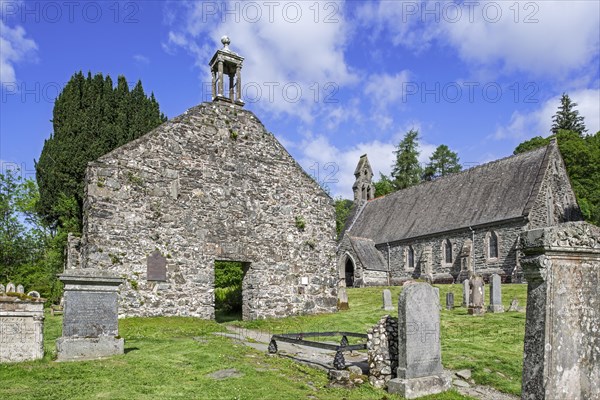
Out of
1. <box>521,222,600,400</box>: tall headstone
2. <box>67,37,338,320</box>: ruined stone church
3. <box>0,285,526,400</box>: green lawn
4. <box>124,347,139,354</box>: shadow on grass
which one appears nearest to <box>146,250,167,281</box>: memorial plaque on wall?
<box>67,37,338,320</box>: ruined stone church

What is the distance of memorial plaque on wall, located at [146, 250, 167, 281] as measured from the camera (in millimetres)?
16844

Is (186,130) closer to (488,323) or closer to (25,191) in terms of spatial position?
(488,323)

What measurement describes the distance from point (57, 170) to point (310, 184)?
62.4 ft

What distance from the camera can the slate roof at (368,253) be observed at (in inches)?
1511

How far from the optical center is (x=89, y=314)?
10.5 m

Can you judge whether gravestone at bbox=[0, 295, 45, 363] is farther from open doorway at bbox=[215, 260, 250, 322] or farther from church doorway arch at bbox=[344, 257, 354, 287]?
church doorway arch at bbox=[344, 257, 354, 287]

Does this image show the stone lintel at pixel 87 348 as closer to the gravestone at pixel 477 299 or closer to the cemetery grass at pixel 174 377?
the cemetery grass at pixel 174 377

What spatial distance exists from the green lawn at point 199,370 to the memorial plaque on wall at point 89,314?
26.6 inches

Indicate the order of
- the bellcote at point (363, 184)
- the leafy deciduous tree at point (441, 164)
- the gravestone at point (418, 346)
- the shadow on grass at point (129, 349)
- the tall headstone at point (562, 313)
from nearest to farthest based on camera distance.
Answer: the tall headstone at point (562, 313) < the gravestone at point (418, 346) < the shadow on grass at point (129, 349) < the bellcote at point (363, 184) < the leafy deciduous tree at point (441, 164)

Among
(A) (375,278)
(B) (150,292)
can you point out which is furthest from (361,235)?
(B) (150,292)

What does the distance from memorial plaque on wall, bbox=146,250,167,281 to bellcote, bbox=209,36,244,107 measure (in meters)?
6.73

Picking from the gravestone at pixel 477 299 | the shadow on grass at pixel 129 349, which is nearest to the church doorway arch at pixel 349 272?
the gravestone at pixel 477 299

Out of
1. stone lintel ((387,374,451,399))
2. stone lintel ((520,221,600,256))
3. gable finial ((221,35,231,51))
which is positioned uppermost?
gable finial ((221,35,231,51))

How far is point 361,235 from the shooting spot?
45500 millimetres
